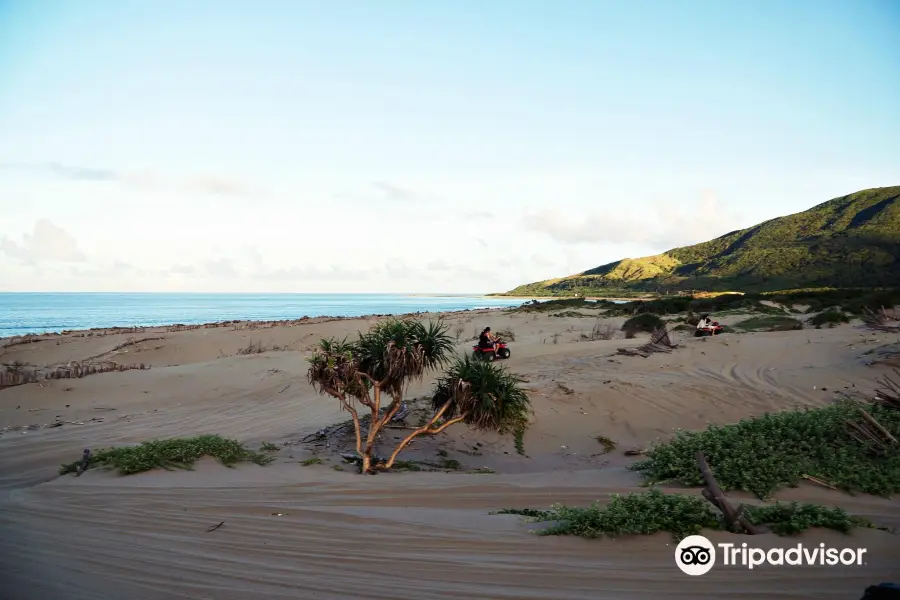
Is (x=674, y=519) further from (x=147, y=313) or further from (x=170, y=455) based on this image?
(x=147, y=313)

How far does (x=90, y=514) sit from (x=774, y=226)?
11782cm

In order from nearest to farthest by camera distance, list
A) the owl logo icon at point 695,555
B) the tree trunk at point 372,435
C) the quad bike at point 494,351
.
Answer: the owl logo icon at point 695,555 → the tree trunk at point 372,435 → the quad bike at point 494,351

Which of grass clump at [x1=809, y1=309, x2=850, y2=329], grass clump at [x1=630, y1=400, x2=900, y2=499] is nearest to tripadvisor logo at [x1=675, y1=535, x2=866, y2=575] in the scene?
grass clump at [x1=630, y1=400, x2=900, y2=499]

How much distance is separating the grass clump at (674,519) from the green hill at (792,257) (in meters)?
65.0

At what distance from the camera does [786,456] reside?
778cm

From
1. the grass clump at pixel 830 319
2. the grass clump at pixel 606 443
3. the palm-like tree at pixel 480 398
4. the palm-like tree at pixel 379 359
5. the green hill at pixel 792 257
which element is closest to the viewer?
the palm-like tree at pixel 379 359

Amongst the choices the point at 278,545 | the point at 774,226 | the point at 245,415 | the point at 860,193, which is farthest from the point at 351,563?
the point at 860,193

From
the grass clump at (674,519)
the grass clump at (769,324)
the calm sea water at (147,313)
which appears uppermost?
the calm sea water at (147,313)

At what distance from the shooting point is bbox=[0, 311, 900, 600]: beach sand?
463 cm

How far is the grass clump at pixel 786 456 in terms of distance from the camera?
281 inches

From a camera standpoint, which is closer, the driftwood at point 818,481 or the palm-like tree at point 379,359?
the driftwood at point 818,481

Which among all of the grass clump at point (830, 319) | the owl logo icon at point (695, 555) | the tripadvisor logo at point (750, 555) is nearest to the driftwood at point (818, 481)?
the tripadvisor logo at point (750, 555)

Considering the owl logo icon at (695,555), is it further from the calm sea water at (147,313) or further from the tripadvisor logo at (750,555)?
the calm sea water at (147,313)

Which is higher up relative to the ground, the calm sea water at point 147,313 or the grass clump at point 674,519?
the calm sea water at point 147,313
